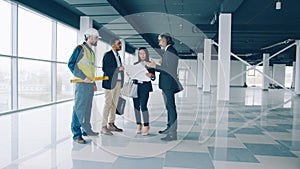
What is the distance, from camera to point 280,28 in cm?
1112

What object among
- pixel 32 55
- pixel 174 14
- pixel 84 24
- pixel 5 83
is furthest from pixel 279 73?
pixel 5 83

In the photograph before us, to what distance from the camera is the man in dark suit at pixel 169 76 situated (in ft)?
11.8

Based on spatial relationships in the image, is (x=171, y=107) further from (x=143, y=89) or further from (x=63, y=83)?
(x=63, y=83)

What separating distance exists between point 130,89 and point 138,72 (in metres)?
0.32

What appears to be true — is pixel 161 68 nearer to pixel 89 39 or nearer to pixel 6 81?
pixel 89 39

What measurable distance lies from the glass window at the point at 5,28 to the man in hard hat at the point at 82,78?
12.1 feet

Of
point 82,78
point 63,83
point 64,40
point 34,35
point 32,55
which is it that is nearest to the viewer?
point 82,78

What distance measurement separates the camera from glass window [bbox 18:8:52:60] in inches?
283

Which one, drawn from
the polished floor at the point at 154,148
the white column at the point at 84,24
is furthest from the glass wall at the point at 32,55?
the polished floor at the point at 154,148

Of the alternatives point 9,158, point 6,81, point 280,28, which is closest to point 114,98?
point 9,158

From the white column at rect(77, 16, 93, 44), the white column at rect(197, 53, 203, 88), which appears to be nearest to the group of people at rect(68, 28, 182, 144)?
the white column at rect(77, 16, 93, 44)

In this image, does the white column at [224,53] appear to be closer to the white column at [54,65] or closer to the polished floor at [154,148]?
the polished floor at [154,148]

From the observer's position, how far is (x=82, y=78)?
343 centimetres

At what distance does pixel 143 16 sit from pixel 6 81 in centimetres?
539
